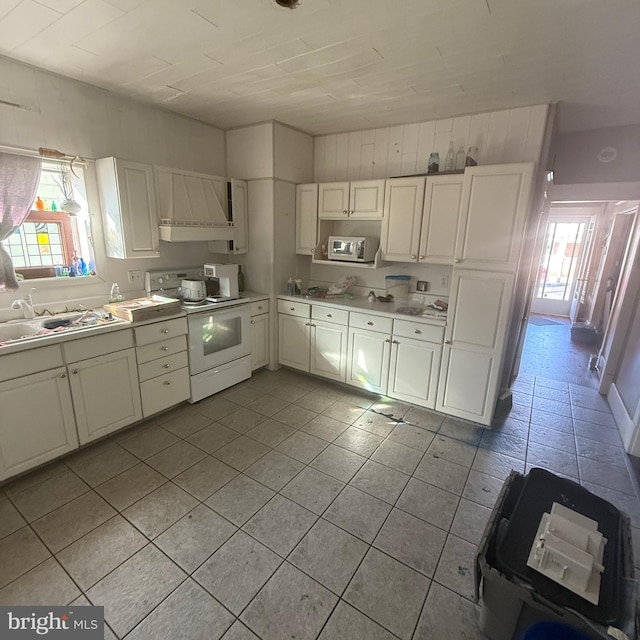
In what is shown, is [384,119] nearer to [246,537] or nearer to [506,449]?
[506,449]

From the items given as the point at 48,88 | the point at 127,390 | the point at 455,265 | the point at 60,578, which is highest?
the point at 48,88

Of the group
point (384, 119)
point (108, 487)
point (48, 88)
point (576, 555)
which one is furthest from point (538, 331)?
point (48, 88)

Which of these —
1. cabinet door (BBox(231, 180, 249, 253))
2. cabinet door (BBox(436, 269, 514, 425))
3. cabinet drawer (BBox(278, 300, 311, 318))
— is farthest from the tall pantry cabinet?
cabinet door (BBox(231, 180, 249, 253))

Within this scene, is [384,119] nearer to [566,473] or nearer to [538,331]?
[566,473]

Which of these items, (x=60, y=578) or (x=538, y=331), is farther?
(x=538, y=331)

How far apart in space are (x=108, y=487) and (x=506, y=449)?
2.85 metres

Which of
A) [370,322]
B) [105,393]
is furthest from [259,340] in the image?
[105,393]

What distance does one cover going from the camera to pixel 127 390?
2670 mm

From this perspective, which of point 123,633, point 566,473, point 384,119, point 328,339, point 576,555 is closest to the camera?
point 576,555

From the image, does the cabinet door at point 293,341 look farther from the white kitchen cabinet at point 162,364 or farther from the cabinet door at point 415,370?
the white kitchen cabinet at point 162,364

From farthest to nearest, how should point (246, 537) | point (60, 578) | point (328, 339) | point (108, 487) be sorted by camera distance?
point (328, 339) < point (108, 487) < point (246, 537) < point (60, 578)

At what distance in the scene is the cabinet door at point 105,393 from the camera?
7.87 feet

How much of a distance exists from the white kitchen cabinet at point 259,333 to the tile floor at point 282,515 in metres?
0.73

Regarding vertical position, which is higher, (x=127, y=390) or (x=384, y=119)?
(x=384, y=119)
